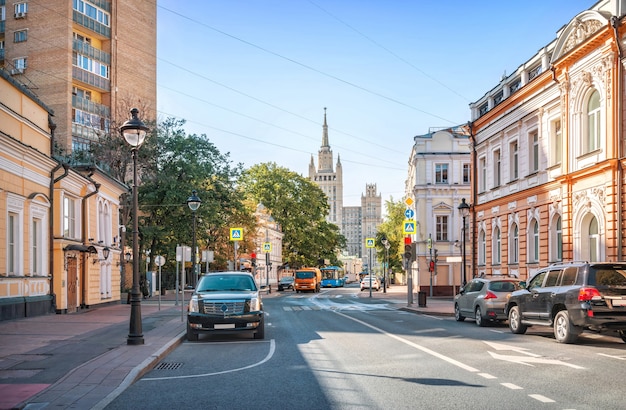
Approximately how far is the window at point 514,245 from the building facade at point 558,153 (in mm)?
47

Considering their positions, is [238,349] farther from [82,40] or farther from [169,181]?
[82,40]

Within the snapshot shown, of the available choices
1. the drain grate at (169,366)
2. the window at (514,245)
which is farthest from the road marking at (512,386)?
the window at (514,245)

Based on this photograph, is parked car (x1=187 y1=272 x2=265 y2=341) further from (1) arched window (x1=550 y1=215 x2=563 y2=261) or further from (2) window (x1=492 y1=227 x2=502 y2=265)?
(2) window (x1=492 y1=227 x2=502 y2=265)

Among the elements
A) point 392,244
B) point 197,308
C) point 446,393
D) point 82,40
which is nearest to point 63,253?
point 197,308

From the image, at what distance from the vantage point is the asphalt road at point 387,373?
8.49 metres

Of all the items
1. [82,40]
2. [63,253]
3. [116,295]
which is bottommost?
[116,295]

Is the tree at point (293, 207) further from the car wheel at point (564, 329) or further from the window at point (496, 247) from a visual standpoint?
the car wheel at point (564, 329)

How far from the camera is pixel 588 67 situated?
78.7 ft

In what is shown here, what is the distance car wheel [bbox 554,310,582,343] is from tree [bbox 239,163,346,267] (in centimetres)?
7001

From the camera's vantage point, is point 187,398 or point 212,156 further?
point 212,156

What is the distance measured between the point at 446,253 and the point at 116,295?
28759 millimetres

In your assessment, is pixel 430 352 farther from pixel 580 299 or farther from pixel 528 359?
pixel 580 299

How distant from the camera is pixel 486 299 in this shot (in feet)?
69.2

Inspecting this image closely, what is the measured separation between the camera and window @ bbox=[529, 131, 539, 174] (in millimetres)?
30464
